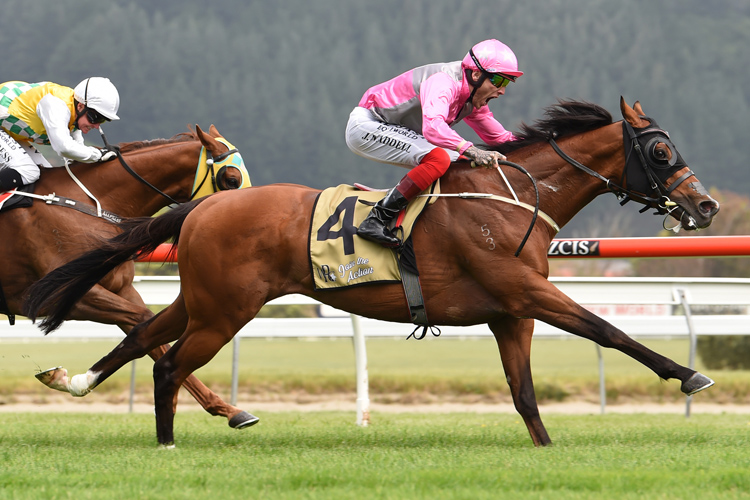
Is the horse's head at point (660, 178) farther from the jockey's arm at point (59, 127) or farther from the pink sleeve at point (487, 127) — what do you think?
the jockey's arm at point (59, 127)

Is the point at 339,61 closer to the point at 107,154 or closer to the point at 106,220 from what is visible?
the point at 107,154

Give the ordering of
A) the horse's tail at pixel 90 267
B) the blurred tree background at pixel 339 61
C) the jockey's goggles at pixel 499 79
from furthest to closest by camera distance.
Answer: the blurred tree background at pixel 339 61 < the horse's tail at pixel 90 267 < the jockey's goggles at pixel 499 79

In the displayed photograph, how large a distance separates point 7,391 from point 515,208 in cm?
659

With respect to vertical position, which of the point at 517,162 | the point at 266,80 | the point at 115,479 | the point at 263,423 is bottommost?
the point at 263,423

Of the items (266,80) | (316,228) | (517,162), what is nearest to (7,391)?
(316,228)

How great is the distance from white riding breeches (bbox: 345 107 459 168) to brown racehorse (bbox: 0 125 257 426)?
1.17m

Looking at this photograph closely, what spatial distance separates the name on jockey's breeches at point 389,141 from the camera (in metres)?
4.88

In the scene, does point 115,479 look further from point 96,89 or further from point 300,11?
point 300,11

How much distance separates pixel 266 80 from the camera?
2820 inches

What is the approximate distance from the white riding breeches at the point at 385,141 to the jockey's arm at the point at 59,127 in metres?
1.71

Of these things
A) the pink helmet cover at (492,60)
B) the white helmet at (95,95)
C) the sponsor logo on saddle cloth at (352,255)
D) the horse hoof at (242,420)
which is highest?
the pink helmet cover at (492,60)

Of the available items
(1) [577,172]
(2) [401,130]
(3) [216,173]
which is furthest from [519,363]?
(3) [216,173]

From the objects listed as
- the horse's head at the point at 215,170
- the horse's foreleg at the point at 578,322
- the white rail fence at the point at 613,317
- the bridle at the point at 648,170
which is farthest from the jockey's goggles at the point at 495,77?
the white rail fence at the point at 613,317

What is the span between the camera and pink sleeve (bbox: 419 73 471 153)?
4512mm
